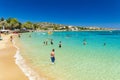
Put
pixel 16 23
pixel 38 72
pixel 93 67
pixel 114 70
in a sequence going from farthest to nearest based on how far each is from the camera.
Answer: pixel 16 23, pixel 93 67, pixel 114 70, pixel 38 72

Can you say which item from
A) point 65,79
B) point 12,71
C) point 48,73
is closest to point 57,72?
point 48,73

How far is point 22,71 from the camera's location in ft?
56.5

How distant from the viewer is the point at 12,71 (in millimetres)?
17125

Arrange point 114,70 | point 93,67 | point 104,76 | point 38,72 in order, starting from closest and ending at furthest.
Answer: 1. point 104,76
2. point 38,72
3. point 114,70
4. point 93,67

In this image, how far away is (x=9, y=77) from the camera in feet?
49.6

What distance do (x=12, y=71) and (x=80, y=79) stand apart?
5.65m

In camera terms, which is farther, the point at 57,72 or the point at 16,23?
the point at 16,23

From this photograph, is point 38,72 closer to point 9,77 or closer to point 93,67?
point 9,77

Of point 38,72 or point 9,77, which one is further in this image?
point 38,72

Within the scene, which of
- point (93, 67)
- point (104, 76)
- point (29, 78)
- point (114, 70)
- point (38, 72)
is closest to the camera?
point (29, 78)

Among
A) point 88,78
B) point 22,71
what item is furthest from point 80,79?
point 22,71

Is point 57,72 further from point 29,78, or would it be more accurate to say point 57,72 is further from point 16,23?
point 16,23

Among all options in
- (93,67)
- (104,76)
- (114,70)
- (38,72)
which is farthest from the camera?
(93,67)

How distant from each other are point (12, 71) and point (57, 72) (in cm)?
362
